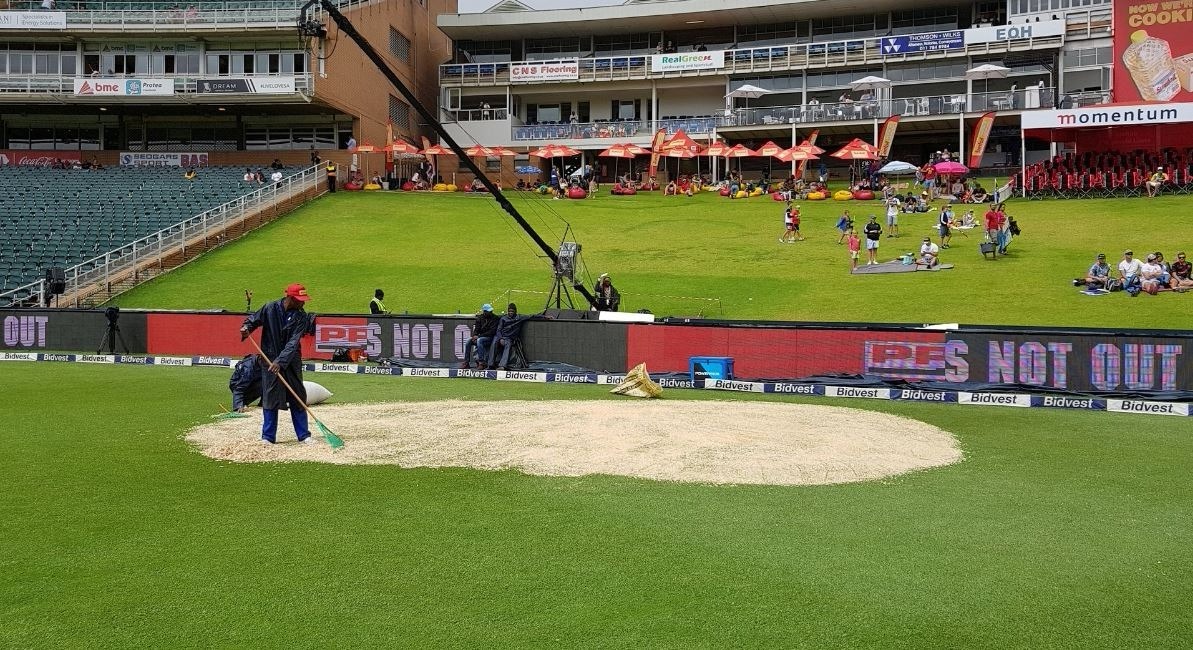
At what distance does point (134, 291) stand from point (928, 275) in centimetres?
2783

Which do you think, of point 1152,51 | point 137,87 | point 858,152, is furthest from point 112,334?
point 1152,51

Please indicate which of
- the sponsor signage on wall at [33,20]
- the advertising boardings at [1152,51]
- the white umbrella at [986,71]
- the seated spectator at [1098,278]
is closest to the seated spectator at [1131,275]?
the seated spectator at [1098,278]

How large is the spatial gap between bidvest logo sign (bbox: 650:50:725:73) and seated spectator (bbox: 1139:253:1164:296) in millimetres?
36416

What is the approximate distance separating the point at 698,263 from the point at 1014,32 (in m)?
29.2

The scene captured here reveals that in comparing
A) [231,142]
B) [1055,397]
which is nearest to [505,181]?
[231,142]

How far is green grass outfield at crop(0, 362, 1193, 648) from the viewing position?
6004 millimetres

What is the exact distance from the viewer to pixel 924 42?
187 ft

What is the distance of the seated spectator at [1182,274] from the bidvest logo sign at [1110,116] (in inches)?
633

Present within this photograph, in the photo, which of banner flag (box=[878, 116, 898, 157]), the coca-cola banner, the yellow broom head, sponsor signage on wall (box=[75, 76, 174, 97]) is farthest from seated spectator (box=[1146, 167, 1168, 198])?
the coca-cola banner

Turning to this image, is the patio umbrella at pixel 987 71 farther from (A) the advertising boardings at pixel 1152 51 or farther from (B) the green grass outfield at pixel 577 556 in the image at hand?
(B) the green grass outfield at pixel 577 556

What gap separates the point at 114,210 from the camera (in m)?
45.1

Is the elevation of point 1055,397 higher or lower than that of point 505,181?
lower

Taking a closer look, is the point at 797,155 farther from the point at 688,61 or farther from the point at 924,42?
the point at 688,61

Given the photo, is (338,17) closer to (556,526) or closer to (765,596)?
(556,526)
